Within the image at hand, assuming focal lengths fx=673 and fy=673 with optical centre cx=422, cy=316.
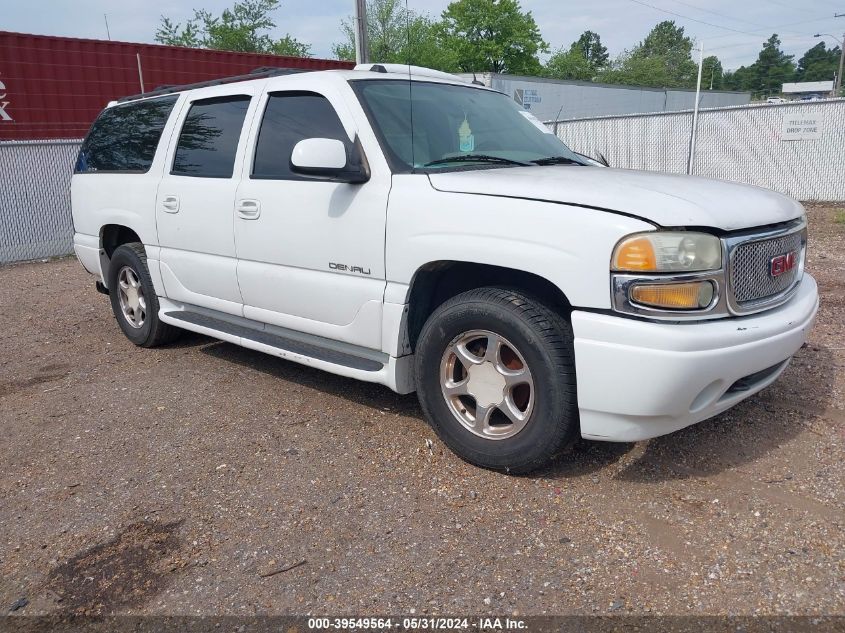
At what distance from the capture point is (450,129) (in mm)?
3795

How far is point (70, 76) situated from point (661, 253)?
15147 mm

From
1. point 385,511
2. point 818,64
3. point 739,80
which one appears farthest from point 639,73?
point 385,511

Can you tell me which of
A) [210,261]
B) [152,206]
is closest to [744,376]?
[210,261]

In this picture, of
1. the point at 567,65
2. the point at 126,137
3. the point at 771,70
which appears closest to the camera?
the point at 126,137

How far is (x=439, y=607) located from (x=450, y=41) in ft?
184

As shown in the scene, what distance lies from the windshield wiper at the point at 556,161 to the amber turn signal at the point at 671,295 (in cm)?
145

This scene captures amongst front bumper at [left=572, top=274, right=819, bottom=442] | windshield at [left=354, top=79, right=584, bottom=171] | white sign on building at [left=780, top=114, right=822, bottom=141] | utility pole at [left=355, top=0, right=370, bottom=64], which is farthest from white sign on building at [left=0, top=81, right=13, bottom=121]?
white sign on building at [left=780, top=114, right=822, bottom=141]

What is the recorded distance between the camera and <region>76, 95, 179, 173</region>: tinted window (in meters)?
5.02

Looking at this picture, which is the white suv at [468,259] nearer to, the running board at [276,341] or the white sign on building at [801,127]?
the running board at [276,341]

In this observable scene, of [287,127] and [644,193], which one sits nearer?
[644,193]

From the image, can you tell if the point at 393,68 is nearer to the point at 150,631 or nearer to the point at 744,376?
the point at 744,376

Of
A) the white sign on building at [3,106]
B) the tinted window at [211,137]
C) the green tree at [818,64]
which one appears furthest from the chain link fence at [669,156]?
the green tree at [818,64]

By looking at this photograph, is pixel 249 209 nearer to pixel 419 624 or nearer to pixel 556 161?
pixel 556 161

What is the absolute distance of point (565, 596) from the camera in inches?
94.3
